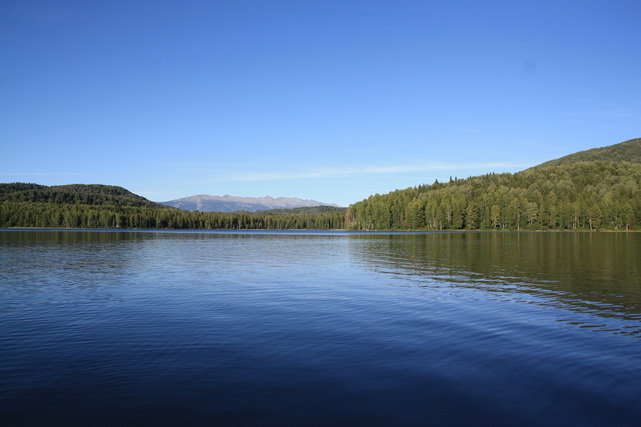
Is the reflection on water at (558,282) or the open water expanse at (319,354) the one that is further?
the reflection on water at (558,282)

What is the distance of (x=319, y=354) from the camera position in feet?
48.4

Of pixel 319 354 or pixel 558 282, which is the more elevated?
pixel 319 354

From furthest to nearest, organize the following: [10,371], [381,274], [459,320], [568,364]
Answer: [381,274], [459,320], [568,364], [10,371]

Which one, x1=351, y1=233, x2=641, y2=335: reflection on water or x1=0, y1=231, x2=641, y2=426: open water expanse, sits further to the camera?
x1=351, y1=233, x2=641, y2=335: reflection on water

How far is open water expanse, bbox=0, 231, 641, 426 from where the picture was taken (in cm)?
1051

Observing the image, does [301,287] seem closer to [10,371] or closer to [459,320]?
[459,320]

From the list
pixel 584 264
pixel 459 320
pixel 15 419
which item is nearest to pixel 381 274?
pixel 459 320

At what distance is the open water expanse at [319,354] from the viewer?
414 inches

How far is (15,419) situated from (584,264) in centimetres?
5079

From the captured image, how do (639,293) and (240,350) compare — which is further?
(639,293)

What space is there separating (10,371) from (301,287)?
19.3 m

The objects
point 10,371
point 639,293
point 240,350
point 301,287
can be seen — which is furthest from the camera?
point 301,287

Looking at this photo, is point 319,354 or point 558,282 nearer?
point 319,354

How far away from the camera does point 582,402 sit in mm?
11109
